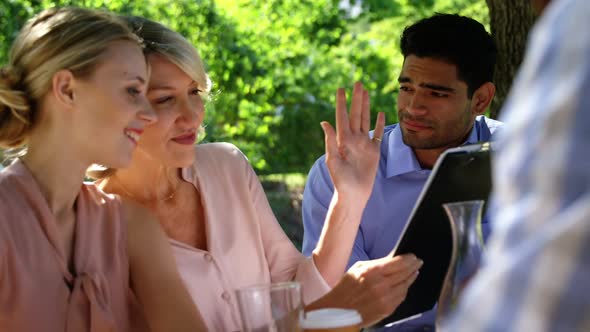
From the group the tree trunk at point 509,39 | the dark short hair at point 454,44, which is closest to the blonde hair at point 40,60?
the dark short hair at point 454,44

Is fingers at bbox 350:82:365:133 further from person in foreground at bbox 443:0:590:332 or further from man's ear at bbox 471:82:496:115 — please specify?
person in foreground at bbox 443:0:590:332

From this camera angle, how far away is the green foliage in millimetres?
7949

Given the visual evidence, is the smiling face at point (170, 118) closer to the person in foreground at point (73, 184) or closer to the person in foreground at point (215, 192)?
the person in foreground at point (215, 192)

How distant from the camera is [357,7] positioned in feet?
42.2

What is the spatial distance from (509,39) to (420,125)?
4.80ft

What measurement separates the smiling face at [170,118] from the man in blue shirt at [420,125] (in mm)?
814

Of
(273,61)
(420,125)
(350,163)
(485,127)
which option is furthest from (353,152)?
(273,61)

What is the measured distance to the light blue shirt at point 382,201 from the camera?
3.22 m

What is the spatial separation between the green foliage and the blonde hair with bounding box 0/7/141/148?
15.7 feet

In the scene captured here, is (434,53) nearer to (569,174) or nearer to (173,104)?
(173,104)

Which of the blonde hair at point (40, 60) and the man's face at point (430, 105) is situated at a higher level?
the blonde hair at point (40, 60)

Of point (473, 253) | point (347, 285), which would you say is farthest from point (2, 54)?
point (473, 253)

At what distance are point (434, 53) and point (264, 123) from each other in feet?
19.1

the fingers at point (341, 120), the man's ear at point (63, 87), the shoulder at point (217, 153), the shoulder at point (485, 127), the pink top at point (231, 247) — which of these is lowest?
the pink top at point (231, 247)
